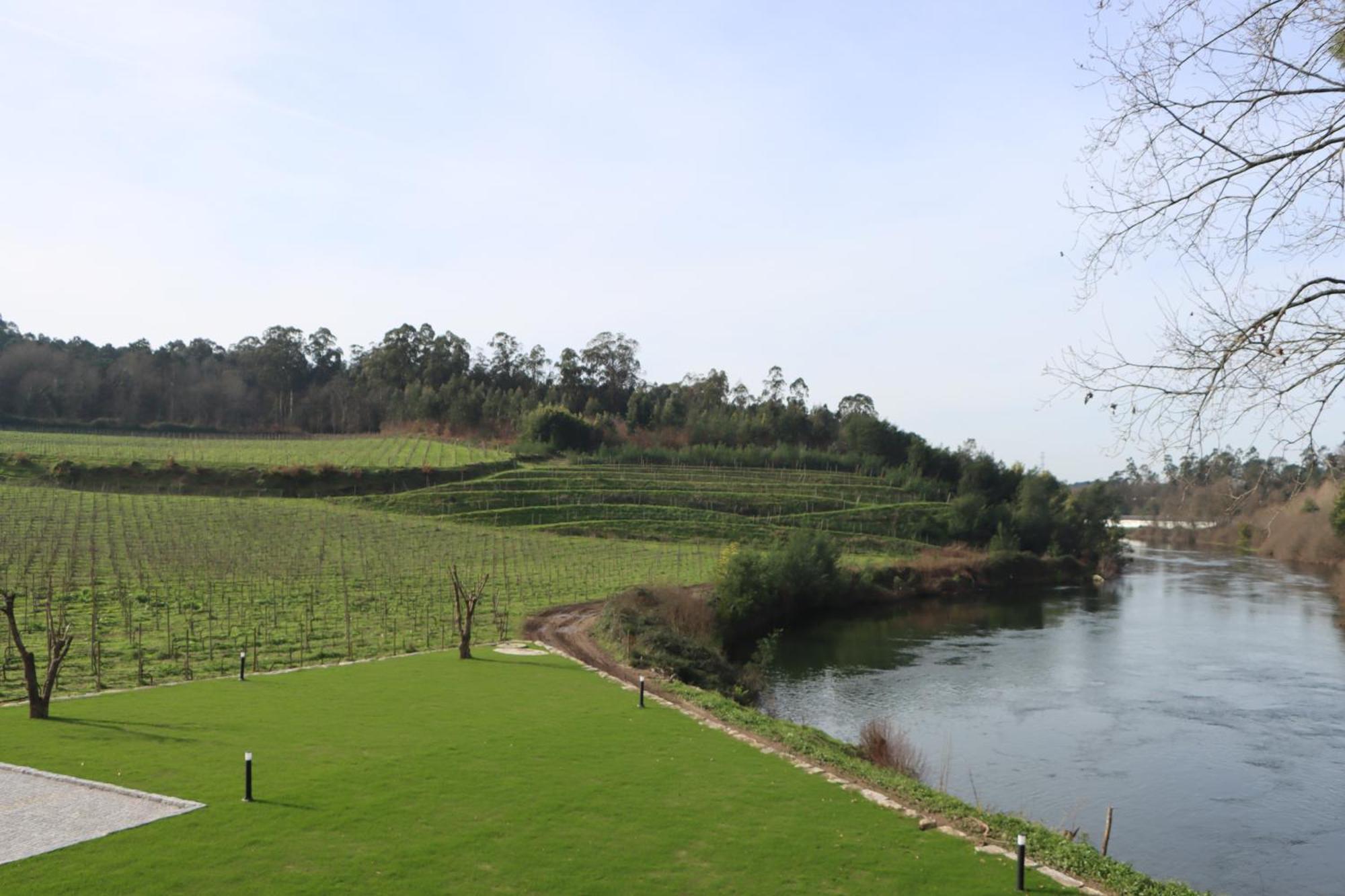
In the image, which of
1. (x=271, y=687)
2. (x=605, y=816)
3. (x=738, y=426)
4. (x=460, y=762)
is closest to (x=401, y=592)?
(x=271, y=687)

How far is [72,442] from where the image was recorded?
7738 cm

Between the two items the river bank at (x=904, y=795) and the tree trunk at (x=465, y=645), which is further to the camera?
the tree trunk at (x=465, y=645)

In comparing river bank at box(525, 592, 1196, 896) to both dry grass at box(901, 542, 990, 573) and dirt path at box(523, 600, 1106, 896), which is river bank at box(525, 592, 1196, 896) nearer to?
dirt path at box(523, 600, 1106, 896)

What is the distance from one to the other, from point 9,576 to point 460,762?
28.1 m

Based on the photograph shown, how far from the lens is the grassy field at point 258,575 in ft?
81.6

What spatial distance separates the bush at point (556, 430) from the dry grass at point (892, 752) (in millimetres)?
73845

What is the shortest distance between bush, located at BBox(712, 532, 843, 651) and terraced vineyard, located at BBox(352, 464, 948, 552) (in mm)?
16098

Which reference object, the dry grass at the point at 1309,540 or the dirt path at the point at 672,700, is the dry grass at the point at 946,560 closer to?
the dry grass at the point at 1309,540

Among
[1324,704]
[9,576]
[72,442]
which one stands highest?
[72,442]

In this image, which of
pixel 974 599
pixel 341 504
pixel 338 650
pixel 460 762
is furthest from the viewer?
pixel 341 504

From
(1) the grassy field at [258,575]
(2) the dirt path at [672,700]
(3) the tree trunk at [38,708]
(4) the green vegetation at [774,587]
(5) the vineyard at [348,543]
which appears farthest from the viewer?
(4) the green vegetation at [774,587]

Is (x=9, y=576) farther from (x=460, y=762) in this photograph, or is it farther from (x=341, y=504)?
(x=341, y=504)

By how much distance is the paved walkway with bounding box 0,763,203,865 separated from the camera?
1040 cm

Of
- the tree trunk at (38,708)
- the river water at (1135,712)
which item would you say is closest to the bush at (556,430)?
the river water at (1135,712)
